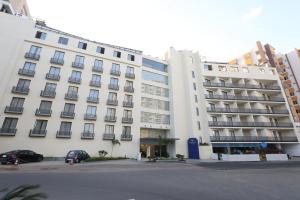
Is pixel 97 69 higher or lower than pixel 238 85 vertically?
lower

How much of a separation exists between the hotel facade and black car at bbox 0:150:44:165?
14.1ft

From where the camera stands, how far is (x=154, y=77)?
40438 mm

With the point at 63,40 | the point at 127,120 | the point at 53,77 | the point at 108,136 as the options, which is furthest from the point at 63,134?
the point at 63,40

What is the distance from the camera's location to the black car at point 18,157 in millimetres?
18552

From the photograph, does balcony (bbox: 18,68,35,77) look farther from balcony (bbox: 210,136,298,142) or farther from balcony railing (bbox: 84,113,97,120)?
balcony (bbox: 210,136,298,142)

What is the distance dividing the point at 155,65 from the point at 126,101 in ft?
42.1

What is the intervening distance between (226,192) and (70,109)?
28583 mm

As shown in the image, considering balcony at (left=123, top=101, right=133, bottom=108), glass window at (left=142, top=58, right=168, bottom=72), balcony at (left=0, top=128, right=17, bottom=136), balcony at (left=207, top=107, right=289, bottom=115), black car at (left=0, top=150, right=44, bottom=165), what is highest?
glass window at (left=142, top=58, right=168, bottom=72)

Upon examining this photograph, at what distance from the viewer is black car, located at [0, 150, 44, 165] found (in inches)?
730

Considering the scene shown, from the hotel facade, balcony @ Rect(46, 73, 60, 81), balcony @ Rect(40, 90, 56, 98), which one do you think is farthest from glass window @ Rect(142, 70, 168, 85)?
balcony @ Rect(40, 90, 56, 98)

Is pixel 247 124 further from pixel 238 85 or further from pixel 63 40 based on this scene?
pixel 63 40

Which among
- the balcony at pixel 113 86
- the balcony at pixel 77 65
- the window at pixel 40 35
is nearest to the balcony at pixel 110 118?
the balcony at pixel 113 86

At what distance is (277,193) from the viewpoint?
336 inches

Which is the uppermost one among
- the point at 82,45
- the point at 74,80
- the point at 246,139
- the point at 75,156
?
the point at 82,45
